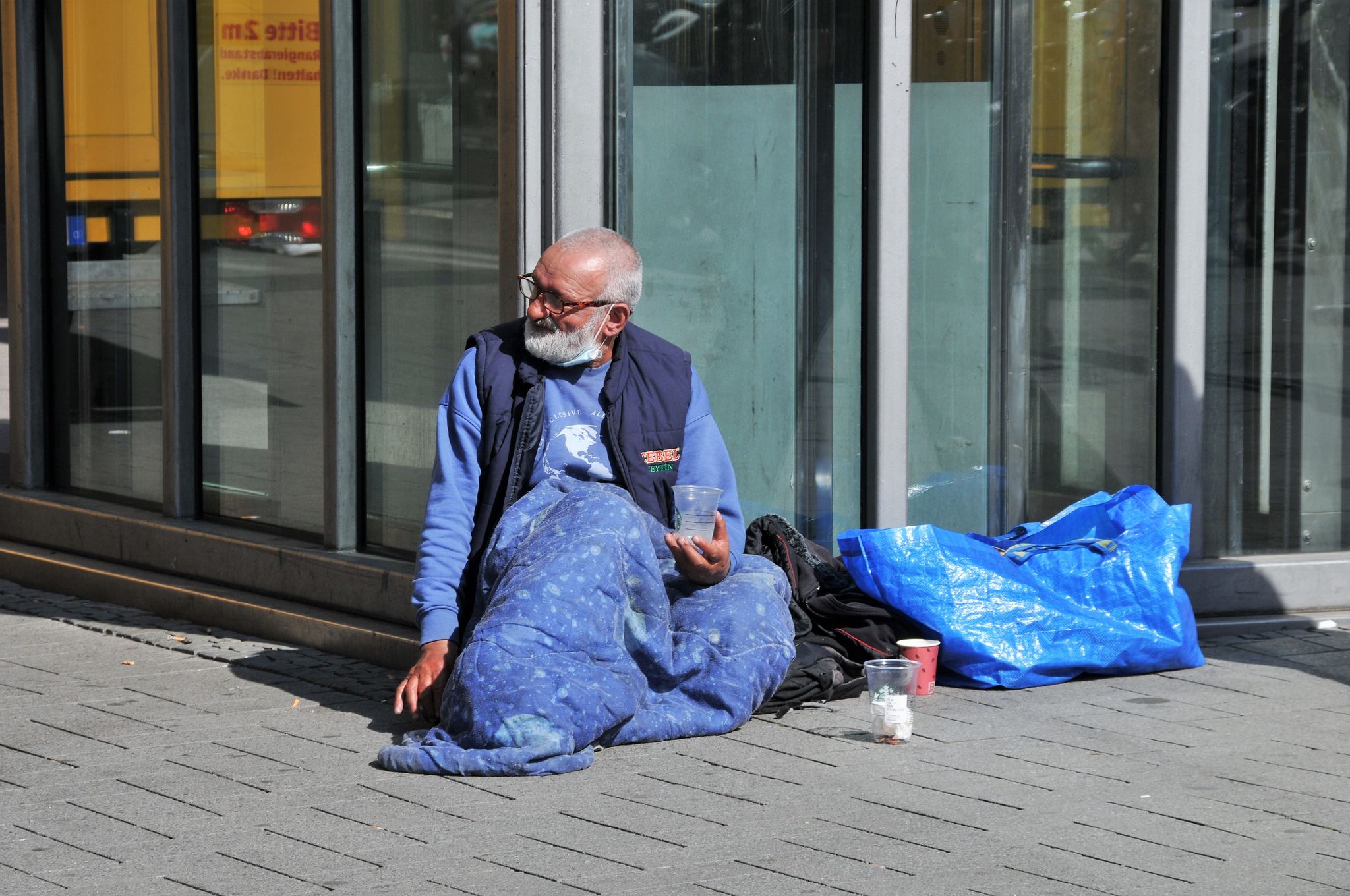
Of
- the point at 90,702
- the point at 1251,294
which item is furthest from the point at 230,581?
the point at 1251,294

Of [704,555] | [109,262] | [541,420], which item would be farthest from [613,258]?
[109,262]

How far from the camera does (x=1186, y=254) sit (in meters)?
6.41

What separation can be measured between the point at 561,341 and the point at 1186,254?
240 cm

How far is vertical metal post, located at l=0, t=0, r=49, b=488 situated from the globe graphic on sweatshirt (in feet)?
11.5

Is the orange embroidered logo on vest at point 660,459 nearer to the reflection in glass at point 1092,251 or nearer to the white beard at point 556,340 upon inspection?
the white beard at point 556,340

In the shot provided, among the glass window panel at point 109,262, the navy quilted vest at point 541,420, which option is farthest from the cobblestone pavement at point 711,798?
the glass window panel at point 109,262

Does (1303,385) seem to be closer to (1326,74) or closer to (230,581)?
(1326,74)

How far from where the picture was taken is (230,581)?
6.79 meters

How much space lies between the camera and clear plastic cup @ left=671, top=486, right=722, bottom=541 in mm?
5000

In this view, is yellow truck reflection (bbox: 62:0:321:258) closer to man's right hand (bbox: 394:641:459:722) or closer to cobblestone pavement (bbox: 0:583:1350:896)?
cobblestone pavement (bbox: 0:583:1350:896)

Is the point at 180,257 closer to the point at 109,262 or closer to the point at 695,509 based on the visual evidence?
the point at 109,262

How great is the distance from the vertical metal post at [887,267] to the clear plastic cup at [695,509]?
125cm

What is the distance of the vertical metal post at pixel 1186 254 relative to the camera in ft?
20.9

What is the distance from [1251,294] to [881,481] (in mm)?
1556
